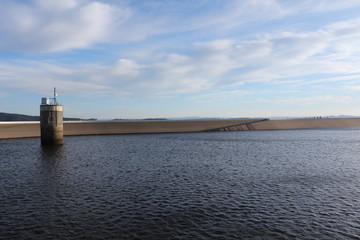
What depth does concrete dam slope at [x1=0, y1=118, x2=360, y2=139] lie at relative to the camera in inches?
3541

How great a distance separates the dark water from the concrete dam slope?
172 ft

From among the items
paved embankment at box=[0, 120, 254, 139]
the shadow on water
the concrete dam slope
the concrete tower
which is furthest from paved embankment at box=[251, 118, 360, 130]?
the shadow on water

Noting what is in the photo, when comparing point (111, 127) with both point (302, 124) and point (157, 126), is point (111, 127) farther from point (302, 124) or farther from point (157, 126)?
point (302, 124)

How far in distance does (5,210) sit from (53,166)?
19.7 meters

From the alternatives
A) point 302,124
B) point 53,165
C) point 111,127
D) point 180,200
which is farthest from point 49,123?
point 302,124

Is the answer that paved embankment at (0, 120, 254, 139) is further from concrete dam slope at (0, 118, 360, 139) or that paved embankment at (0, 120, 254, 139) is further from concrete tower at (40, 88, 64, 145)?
concrete tower at (40, 88, 64, 145)

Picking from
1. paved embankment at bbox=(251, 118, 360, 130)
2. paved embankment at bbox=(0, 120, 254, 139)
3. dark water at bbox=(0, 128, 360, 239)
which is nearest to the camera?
dark water at bbox=(0, 128, 360, 239)

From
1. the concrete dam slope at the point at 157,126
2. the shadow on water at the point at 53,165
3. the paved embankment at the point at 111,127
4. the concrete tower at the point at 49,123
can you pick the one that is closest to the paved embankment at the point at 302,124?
the concrete dam slope at the point at 157,126

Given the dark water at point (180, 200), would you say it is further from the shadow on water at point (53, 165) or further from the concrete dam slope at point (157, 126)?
the concrete dam slope at point (157, 126)

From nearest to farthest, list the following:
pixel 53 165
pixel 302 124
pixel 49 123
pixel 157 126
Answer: pixel 53 165 < pixel 49 123 < pixel 157 126 < pixel 302 124

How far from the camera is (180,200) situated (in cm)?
2486

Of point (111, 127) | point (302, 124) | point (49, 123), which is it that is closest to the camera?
point (49, 123)

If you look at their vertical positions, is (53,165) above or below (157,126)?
below

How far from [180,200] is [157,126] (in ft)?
309
